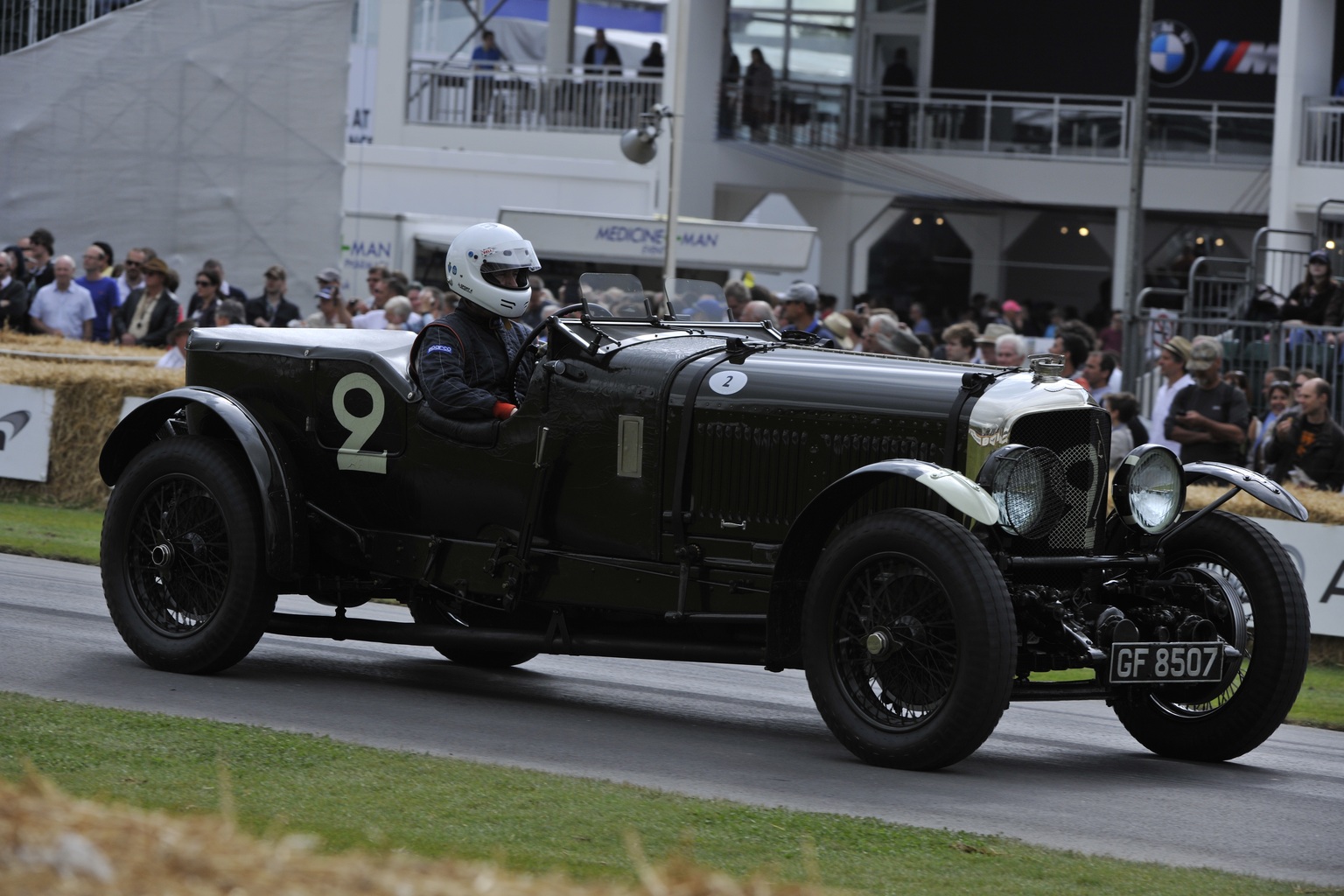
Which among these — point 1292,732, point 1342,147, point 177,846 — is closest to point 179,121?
point 1292,732

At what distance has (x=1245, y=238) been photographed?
112ft

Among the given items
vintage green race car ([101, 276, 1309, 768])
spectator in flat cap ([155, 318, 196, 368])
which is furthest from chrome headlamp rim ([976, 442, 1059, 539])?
spectator in flat cap ([155, 318, 196, 368])

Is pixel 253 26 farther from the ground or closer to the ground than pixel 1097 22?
closer to the ground

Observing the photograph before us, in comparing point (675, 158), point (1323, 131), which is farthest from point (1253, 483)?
point (1323, 131)

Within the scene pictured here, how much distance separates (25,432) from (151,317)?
2.44 meters

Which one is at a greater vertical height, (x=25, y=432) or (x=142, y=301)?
(x=142, y=301)

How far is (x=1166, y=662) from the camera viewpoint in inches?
267

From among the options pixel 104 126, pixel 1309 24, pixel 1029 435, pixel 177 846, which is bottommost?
pixel 177 846

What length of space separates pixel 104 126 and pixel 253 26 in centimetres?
189

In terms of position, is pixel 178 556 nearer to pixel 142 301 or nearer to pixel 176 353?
pixel 176 353

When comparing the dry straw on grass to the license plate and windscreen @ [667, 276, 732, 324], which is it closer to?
windscreen @ [667, 276, 732, 324]

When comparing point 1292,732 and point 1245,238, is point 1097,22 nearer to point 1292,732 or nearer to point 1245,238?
point 1245,238

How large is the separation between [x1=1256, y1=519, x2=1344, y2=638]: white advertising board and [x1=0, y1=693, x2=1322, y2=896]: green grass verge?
5.43 metres

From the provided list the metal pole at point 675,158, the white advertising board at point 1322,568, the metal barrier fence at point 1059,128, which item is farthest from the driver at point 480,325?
the metal barrier fence at point 1059,128
